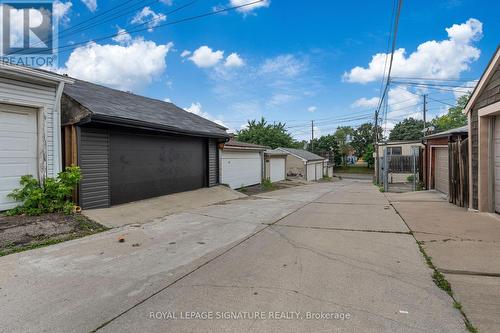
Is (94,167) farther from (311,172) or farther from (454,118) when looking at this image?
(454,118)

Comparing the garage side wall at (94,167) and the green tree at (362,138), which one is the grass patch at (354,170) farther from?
the garage side wall at (94,167)

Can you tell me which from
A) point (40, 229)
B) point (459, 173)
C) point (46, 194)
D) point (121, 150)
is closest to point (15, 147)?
point (46, 194)

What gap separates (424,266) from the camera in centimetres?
402

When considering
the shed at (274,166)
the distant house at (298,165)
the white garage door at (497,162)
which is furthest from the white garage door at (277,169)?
the white garage door at (497,162)

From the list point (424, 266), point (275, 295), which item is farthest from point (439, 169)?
point (275, 295)

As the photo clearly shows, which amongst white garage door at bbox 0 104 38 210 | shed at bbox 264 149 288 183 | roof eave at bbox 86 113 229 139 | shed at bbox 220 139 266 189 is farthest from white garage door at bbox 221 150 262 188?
white garage door at bbox 0 104 38 210

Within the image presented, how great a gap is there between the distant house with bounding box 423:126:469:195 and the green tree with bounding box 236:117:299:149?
82.0 feet

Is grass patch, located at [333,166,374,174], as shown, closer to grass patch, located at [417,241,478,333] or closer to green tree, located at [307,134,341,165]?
green tree, located at [307,134,341,165]

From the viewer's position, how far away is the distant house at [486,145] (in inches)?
270

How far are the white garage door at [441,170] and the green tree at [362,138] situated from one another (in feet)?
147

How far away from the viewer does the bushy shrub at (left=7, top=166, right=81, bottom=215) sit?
6289mm

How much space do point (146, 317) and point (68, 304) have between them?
88cm

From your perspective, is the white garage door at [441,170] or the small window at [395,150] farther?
the small window at [395,150]

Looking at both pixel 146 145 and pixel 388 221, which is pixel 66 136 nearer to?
pixel 146 145
